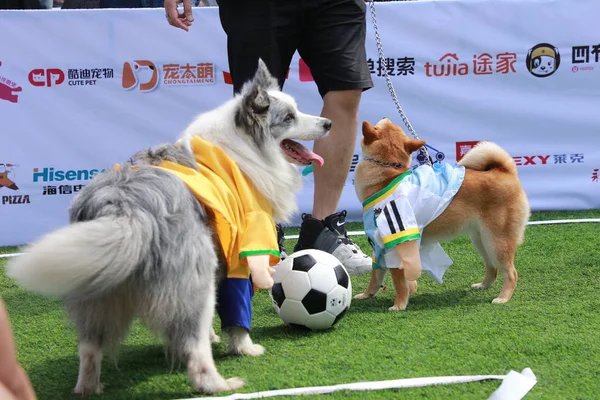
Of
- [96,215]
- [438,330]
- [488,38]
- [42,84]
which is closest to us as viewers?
[96,215]

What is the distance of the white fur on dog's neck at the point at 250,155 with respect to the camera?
2.99m

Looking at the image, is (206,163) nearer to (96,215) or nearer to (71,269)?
(96,215)

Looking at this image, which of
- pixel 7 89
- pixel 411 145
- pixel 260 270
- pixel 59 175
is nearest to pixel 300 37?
pixel 411 145

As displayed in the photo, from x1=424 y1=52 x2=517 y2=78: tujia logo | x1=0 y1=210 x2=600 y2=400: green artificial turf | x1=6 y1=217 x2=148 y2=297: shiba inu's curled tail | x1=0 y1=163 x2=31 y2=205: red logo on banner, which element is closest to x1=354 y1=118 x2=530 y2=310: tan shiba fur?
x1=0 y1=210 x2=600 y2=400: green artificial turf

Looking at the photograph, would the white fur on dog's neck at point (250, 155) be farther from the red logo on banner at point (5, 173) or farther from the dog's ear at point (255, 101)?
the red logo on banner at point (5, 173)

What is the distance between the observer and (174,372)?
2867 mm

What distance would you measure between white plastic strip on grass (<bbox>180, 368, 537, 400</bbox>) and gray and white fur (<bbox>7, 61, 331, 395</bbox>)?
0.16 metres

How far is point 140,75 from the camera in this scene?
583 cm

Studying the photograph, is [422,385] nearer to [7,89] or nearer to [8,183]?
[8,183]

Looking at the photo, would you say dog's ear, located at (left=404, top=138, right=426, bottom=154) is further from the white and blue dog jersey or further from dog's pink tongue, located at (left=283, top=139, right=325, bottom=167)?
dog's pink tongue, located at (left=283, top=139, right=325, bottom=167)

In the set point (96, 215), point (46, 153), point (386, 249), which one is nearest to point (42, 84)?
point (46, 153)

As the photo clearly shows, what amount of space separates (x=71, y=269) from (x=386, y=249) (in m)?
1.88

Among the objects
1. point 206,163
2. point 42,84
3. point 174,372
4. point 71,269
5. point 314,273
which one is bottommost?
point 174,372

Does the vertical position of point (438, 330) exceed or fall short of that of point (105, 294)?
it falls short
